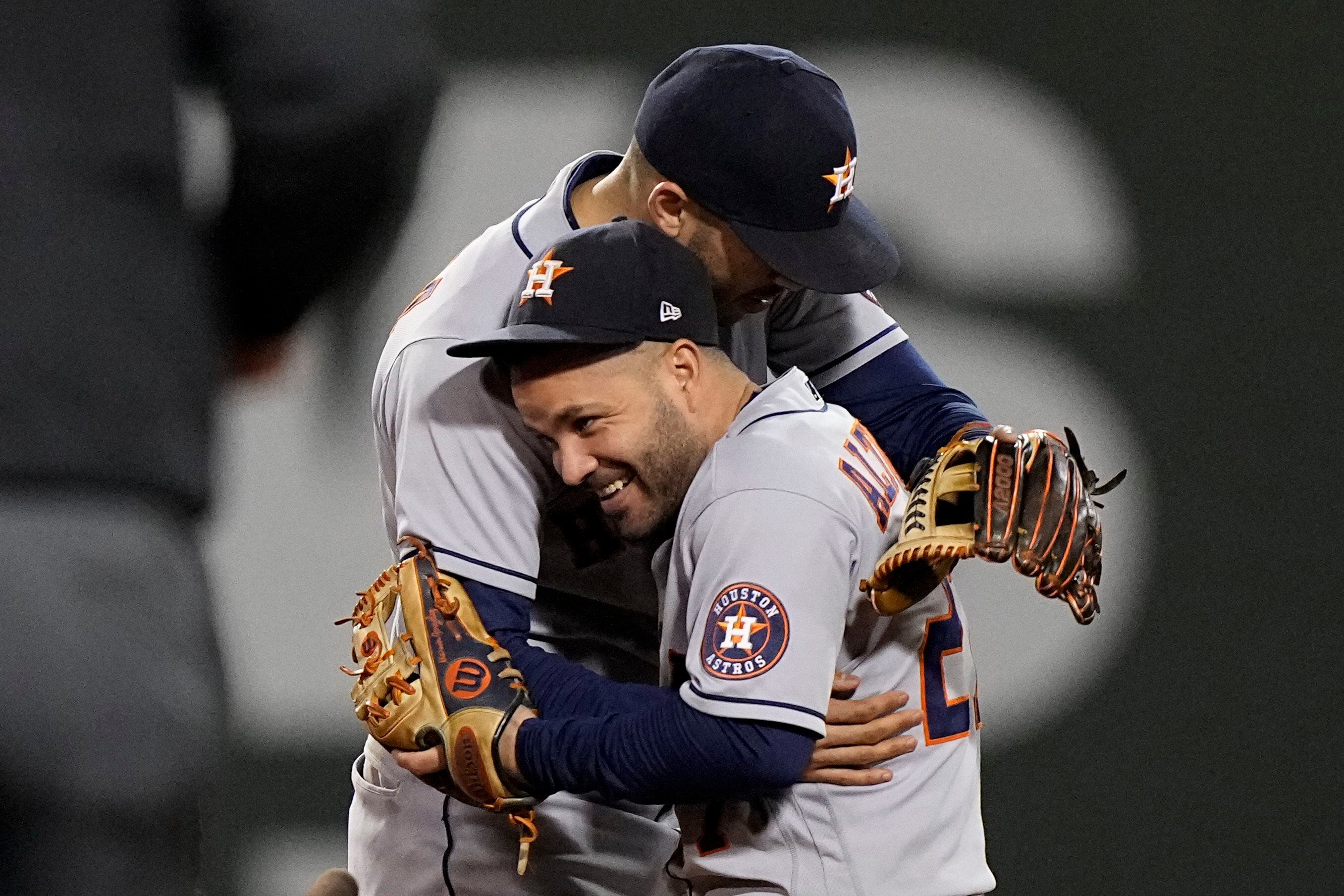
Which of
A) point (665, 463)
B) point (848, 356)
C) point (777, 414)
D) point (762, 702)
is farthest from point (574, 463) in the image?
point (848, 356)

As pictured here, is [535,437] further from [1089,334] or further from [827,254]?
[1089,334]

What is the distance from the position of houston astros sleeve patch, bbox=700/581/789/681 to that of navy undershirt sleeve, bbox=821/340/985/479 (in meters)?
0.51

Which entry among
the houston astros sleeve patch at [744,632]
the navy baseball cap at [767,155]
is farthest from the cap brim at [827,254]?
the houston astros sleeve patch at [744,632]

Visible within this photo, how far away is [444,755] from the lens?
1538 millimetres

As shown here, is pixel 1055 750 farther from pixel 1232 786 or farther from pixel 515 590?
pixel 515 590

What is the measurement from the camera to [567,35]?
2.85 meters

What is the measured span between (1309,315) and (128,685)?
8.68ft

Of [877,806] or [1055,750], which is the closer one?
[877,806]

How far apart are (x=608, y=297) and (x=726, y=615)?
35 centimetres

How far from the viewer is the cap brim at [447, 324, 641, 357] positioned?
1.50 m

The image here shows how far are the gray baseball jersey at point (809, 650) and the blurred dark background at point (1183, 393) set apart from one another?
4.56ft

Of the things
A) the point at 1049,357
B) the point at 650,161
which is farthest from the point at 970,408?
the point at 1049,357

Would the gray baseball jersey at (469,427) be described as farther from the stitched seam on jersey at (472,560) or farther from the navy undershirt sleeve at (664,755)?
the navy undershirt sleeve at (664,755)

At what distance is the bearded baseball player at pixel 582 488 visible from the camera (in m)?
1.55
